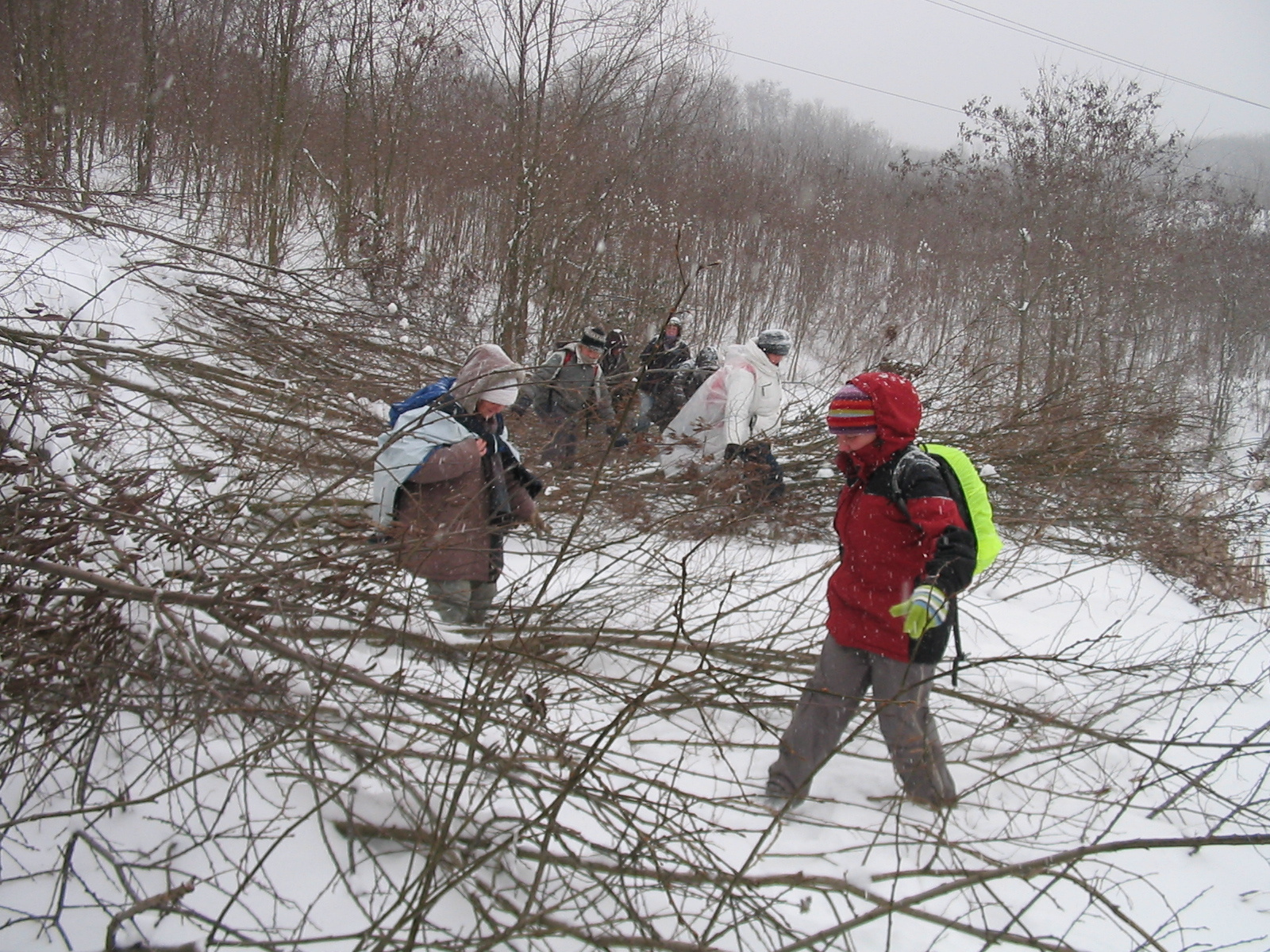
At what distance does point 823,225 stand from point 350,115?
40.6ft

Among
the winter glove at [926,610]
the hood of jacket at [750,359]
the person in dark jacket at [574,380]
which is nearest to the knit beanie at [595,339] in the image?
the person in dark jacket at [574,380]

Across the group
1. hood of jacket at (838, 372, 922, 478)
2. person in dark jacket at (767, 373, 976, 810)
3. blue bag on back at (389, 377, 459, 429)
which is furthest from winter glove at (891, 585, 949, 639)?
blue bag on back at (389, 377, 459, 429)

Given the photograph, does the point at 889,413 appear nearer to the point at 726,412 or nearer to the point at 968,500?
the point at 968,500

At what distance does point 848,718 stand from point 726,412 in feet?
9.23

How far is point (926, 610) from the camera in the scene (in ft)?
7.30

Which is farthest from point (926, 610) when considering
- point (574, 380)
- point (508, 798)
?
point (574, 380)

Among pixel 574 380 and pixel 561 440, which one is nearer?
pixel 561 440

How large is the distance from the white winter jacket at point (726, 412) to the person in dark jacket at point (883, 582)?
2398 millimetres

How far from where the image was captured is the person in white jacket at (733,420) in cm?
510

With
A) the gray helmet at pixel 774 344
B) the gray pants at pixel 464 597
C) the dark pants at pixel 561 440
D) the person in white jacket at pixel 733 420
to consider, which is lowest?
the gray pants at pixel 464 597

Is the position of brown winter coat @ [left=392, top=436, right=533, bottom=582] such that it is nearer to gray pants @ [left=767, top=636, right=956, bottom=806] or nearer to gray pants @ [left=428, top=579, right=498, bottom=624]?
gray pants @ [left=428, top=579, right=498, bottom=624]

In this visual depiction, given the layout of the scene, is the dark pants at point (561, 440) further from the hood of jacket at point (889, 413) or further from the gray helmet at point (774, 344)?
the hood of jacket at point (889, 413)

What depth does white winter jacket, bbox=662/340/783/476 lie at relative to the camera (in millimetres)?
5105


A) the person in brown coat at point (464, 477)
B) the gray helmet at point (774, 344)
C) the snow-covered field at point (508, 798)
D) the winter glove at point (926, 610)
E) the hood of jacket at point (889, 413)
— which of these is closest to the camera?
the snow-covered field at point (508, 798)
